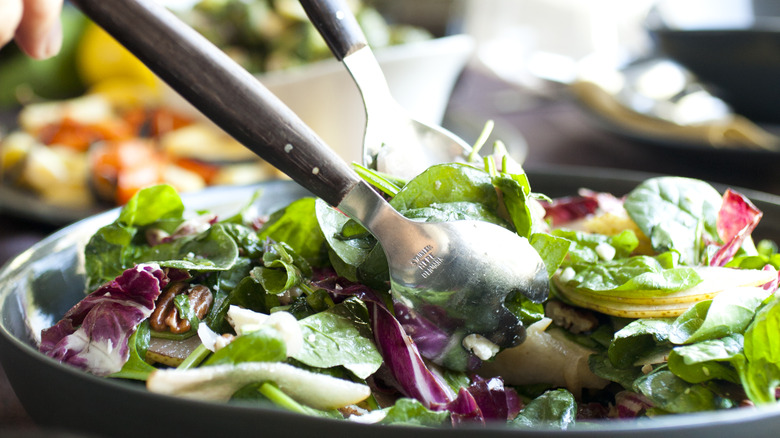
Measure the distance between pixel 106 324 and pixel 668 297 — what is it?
62cm

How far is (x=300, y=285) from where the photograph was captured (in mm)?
820

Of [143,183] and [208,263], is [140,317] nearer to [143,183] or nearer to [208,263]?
[208,263]

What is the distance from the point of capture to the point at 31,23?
985 mm

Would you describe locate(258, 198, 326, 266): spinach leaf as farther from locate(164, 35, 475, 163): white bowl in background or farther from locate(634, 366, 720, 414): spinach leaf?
locate(164, 35, 475, 163): white bowl in background

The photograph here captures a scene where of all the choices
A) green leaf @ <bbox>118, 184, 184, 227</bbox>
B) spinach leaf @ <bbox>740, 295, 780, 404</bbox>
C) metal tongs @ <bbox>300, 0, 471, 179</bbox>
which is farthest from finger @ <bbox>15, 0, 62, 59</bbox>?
spinach leaf @ <bbox>740, 295, 780, 404</bbox>

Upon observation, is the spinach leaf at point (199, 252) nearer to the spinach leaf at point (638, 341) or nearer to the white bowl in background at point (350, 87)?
the spinach leaf at point (638, 341)

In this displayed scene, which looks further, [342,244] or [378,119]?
[378,119]

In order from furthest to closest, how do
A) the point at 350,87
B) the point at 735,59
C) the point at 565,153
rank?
1. the point at 565,153
2. the point at 735,59
3. the point at 350,87

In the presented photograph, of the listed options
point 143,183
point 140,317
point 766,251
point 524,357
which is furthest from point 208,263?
point 143,183

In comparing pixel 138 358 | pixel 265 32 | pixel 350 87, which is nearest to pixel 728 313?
pixel 138 358

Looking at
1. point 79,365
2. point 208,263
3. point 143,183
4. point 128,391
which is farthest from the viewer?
point 143,183

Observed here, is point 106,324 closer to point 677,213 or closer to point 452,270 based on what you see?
point 452,270

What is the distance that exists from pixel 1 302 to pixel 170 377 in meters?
0.33

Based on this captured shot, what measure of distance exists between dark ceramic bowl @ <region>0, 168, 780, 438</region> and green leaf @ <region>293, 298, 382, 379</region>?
17cm
